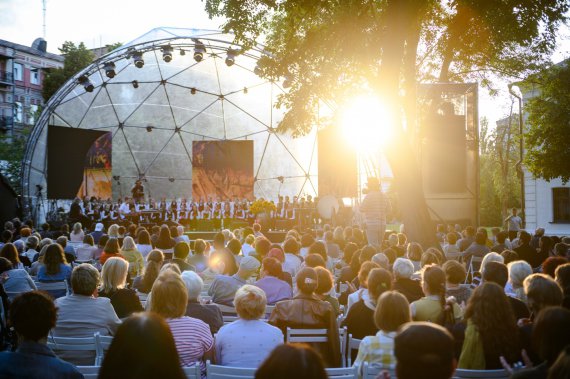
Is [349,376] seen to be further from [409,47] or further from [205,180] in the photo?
[205,180]

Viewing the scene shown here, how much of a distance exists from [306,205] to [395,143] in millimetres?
14624

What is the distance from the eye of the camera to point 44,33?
63844 millimetres

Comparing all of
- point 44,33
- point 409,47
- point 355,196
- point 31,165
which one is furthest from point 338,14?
point 44,33

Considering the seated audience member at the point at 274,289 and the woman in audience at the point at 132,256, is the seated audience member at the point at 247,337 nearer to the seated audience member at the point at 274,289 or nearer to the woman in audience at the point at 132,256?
the seated audience member at the point at 274,289

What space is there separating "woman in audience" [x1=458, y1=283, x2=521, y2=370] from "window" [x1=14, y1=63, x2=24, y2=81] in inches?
2442

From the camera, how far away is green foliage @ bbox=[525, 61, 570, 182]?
798 inches

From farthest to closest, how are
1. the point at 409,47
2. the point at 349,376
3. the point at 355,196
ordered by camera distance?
the point at 355,196, the point at 409,47, the point at 349,376

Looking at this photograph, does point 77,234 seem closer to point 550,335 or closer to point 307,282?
point 307,282

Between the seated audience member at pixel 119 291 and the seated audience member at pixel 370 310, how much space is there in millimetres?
2210

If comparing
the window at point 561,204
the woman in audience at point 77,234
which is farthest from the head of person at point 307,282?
the window at point 561,204

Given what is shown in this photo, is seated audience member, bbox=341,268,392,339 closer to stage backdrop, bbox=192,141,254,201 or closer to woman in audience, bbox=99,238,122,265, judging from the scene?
woman in audience, bbox=99,238,122,265

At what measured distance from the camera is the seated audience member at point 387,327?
4.04 metres

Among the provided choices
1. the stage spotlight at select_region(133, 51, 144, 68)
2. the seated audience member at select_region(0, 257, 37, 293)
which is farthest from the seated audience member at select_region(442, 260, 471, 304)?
the stage spotlight at select_region(133, 51, 144, 68)

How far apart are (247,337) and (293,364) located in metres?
2.58
